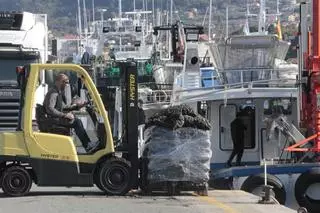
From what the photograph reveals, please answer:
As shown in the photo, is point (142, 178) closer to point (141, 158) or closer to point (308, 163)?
point (141, 158)

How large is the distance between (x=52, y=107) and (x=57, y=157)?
2.99 feet

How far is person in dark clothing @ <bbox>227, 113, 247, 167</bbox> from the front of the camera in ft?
61.1

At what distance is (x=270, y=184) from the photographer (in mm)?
15727

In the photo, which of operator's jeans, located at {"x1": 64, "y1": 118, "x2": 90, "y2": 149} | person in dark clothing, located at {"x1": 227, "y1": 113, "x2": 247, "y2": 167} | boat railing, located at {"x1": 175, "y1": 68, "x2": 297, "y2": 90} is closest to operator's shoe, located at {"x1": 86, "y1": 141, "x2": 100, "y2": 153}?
operator's jeans, located at {"x1": 64, "y1": 118, "x2": 90, "y2": 149}

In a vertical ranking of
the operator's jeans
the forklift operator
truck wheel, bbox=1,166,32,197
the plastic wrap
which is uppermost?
the forklift operator

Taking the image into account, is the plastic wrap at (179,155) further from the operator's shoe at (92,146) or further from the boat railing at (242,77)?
the boat railing at (242,77)

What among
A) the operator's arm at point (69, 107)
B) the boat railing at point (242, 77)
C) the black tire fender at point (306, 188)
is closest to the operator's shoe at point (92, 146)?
the operator's arm at point (69, 107)

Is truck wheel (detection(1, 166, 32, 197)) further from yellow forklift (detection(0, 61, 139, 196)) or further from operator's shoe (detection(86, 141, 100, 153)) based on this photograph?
operator's shoe (detection(86, 141, 100, 153))

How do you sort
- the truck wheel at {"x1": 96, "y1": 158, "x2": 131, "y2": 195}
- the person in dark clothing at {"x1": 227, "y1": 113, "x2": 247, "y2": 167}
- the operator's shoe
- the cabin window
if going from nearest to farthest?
the truck wheel at {"x1": 96, "y1": 158, "x2": 131, "y2": 195} → the operator's shoe → the person in dark clothing at {"x1": 227, "y1": 113, "x2": 247, "y2": 167} → the cabin window

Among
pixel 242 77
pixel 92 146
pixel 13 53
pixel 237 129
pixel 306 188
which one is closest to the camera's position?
pixel 92 146

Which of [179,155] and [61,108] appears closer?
[179,155]

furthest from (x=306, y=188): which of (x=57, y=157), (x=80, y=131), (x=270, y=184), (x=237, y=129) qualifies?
(x=57, y=157)

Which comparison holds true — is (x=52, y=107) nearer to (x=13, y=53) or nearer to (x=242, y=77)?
(x=13, y=53)

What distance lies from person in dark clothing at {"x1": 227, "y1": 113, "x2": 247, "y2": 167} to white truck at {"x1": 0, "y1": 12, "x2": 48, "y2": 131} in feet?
17.4
